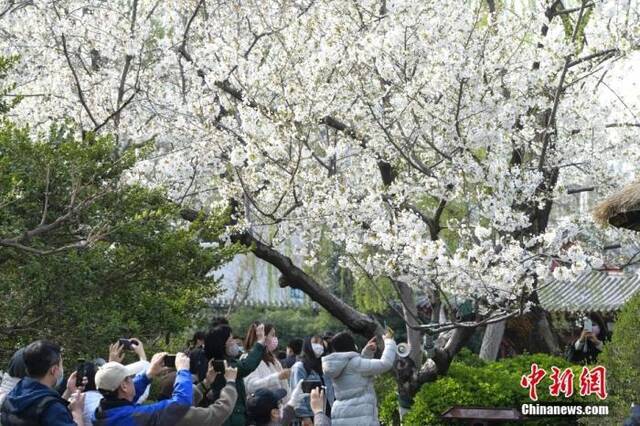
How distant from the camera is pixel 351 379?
9.17m

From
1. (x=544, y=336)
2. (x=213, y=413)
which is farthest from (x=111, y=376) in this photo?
(x=544, y=336)

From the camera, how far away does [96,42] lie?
14938 millimetres

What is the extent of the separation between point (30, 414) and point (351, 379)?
4180 millimetres

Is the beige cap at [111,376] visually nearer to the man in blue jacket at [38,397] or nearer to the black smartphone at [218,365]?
the man in blue jacket at [38,397]

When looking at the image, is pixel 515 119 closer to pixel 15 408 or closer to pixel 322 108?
pixel 322 108

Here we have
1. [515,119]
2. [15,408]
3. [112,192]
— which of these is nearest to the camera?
[15,408]

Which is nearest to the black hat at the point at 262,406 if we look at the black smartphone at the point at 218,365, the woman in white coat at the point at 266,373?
the black smartphone at the point at 218,365

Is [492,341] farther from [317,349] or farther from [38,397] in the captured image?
[38,397]

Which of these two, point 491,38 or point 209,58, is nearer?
point 491,38

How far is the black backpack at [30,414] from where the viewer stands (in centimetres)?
542

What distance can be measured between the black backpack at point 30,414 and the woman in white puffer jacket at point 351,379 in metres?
3.93

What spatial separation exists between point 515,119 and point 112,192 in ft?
21.0

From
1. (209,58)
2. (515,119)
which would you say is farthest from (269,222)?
(515,119)

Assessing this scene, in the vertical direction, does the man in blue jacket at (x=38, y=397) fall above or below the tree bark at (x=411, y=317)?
below
